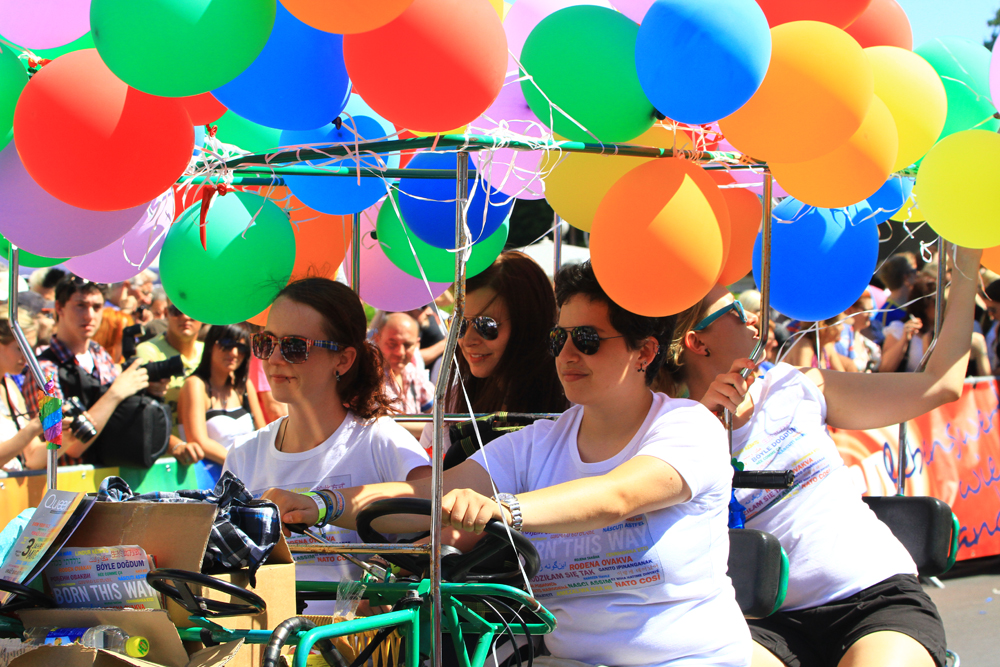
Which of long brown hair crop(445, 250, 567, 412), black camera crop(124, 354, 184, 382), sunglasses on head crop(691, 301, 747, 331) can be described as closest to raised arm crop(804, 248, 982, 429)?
sunglasses on head crop(691, 301, 747, 331)

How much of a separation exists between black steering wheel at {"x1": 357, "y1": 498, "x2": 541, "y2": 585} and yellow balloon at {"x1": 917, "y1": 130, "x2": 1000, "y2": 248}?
1745mm

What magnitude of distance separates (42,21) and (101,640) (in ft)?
4.49

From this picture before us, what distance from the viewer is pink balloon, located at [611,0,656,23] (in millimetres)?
2318

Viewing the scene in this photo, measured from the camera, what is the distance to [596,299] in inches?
95.7

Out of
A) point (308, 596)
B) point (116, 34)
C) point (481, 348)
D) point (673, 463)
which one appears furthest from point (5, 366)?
point (673, 463)

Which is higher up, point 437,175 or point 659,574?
point 437,175

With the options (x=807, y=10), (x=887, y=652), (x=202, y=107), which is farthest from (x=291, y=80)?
(x=887, y=652)

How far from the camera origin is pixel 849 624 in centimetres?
284

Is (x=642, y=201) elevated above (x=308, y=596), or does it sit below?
above

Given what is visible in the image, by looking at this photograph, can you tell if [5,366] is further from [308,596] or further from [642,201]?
[642,201]

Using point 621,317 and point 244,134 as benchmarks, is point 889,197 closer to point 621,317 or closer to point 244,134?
point 621,317

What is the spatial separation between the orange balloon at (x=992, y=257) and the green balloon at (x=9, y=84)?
2.90m

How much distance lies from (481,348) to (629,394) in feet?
3.59

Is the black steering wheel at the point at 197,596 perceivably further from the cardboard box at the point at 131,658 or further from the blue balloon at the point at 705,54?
the blue balloon at the point at 705,54
